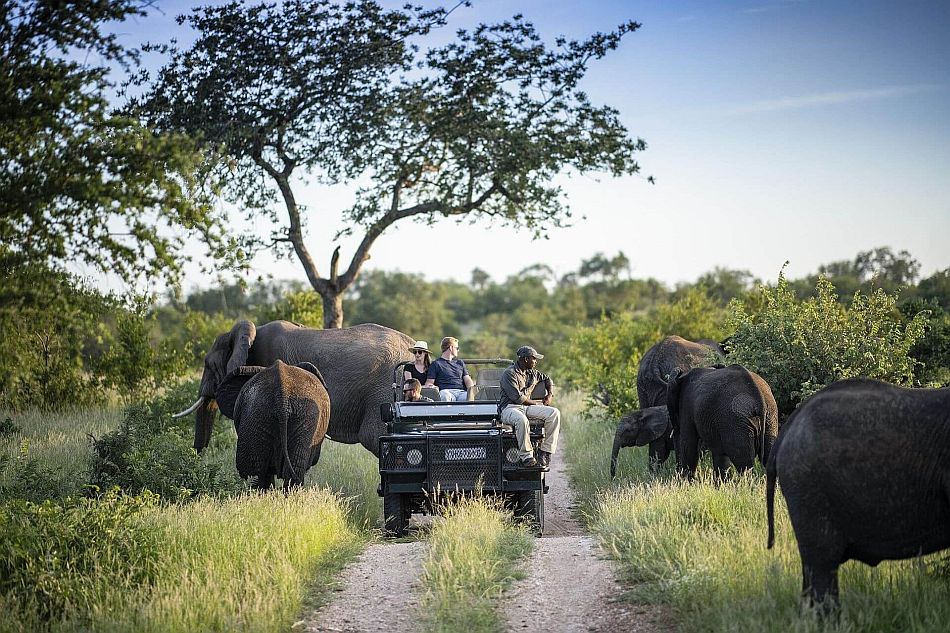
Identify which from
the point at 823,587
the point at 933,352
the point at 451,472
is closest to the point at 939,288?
the point at 933,352

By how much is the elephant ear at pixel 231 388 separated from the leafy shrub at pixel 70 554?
5.26m

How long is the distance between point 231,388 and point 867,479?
9775 millimetres

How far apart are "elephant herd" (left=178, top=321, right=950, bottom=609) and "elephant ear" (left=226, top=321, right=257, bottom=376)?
28 millimetres

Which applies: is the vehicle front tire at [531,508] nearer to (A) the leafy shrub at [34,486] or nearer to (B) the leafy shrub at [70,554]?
(B) the leafy shrub at [70,554]

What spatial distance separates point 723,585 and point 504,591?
1814 mm

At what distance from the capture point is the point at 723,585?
773 cm

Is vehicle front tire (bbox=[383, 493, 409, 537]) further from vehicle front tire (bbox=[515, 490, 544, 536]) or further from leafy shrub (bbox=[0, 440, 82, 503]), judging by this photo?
leafy shrub (bbox=[0, 440, 82, 503])

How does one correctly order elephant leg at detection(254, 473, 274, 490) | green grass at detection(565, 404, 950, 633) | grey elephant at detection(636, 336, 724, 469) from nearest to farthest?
green grass at detection(565, 404, 950, 633), elephant leg at detection(254, 473, 274, 490), grey elephant at detection(636, 336, 724, 469)

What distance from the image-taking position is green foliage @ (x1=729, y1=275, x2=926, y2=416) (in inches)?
544

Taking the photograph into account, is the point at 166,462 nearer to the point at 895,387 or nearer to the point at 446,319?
the point at 895,387

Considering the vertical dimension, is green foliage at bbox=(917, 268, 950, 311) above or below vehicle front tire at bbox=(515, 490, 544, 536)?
above

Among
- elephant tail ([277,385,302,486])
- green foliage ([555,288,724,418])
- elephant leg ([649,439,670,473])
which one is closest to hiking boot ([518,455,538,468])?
elephant tail ([277,385,302,486])

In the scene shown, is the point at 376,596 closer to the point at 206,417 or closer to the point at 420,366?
the point at 420,366

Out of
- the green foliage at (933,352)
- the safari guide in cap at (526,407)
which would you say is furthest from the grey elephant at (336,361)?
the green foliage at (933,352)
